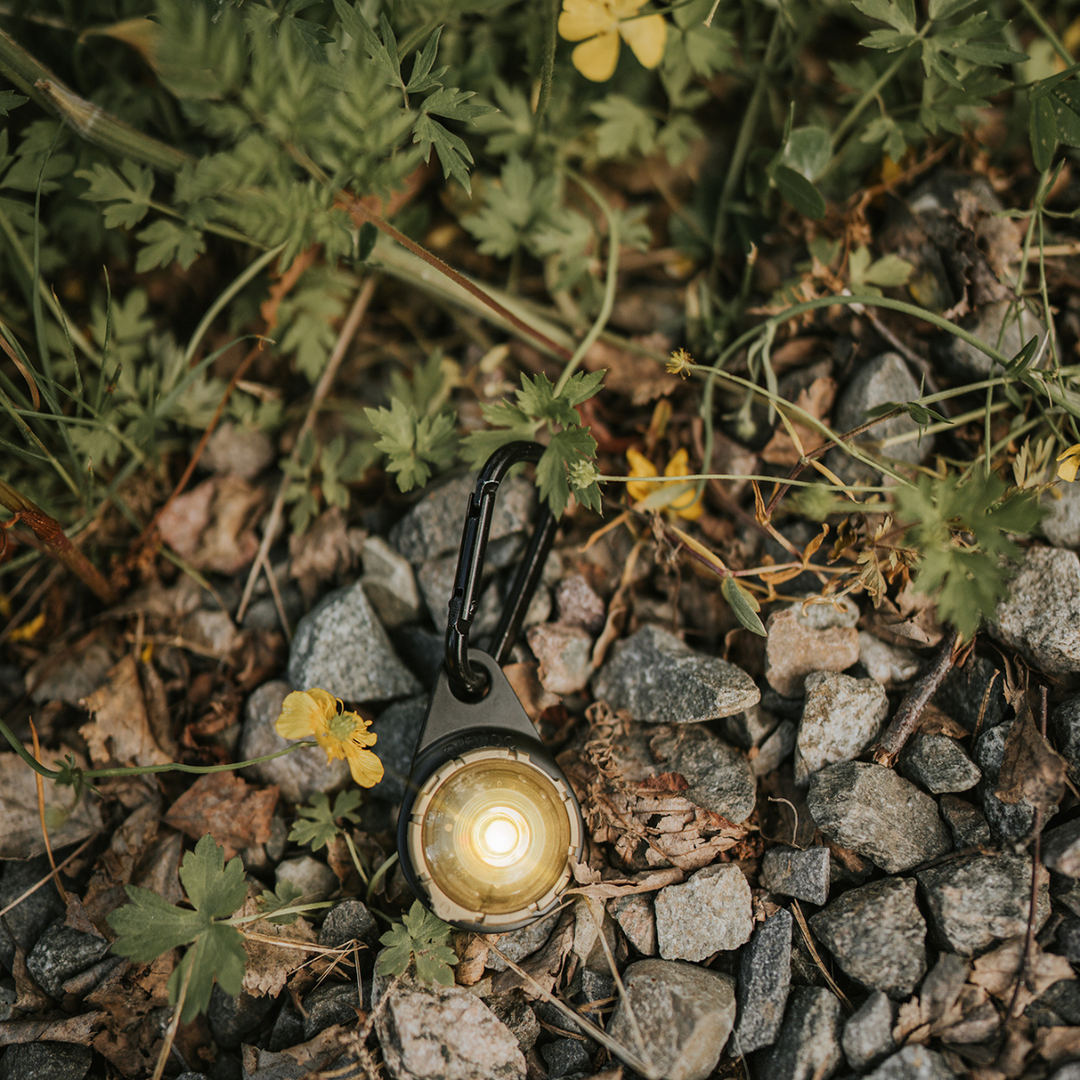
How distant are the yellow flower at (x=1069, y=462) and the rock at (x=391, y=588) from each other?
71.1 inches

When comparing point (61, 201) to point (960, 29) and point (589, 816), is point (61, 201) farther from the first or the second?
point (960, 29)

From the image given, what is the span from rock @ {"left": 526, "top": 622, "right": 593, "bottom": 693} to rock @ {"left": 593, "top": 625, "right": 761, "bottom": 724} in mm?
57

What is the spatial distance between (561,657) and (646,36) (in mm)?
1838

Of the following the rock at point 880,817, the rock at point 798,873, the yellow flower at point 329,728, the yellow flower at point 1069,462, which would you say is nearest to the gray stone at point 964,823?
the rock at point 880,817

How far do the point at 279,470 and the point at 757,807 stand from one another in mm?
1898

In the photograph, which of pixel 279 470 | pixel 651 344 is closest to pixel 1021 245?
pixel 651 344

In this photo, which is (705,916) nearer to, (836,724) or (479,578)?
(836,724)

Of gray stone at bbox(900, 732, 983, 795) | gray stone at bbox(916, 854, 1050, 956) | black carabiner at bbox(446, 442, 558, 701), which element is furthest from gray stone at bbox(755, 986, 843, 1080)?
black carabiner at bbox(446, 442, 558, 701)

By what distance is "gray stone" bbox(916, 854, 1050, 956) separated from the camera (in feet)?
5.32

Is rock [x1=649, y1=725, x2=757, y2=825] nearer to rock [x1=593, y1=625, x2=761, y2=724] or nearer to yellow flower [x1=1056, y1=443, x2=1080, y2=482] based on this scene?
rock [x1=593, y1=625, x2=761, y2=724]

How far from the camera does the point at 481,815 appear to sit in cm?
177

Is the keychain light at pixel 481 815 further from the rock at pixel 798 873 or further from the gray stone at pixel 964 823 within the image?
the gray stone at pixel 964 823

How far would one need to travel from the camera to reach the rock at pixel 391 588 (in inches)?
90.0

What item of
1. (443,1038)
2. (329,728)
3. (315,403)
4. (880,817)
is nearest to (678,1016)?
(443,1038)
